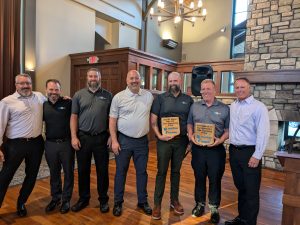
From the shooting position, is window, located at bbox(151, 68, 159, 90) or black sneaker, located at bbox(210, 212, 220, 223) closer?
black sneaker, located at bbox(210, 212, 220, 223)

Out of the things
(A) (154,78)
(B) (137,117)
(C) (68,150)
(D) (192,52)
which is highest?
(D) (192,52)

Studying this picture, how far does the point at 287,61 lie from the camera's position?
495 cm

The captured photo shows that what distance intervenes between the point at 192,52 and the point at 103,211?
8493 mm

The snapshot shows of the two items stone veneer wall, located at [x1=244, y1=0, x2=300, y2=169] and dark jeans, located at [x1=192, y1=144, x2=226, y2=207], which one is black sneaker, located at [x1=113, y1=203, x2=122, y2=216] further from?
stone veneer wall, located at [x1=244, y1=0, x2=300, y2=169]

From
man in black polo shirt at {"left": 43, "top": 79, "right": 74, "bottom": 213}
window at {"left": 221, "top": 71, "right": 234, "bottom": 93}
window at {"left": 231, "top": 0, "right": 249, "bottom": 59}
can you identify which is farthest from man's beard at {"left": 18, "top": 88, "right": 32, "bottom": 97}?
window at {"left": 231, "top": 0, "right": 249, "bottom": 59}

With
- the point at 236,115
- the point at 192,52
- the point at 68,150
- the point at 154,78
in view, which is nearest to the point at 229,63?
the point at 154,78

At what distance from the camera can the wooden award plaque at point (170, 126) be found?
261cm

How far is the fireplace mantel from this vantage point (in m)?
4.65

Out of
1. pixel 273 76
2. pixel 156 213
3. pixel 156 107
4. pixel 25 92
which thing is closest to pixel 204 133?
pixel 156 107

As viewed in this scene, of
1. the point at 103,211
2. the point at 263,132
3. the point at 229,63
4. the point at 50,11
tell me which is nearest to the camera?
the point at 263,132

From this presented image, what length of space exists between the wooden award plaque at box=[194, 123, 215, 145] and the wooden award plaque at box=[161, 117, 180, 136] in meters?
0.20

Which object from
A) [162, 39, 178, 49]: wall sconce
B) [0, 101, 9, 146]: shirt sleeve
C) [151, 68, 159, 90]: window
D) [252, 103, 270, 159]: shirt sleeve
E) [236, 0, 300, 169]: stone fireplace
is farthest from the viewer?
[162, 39, 178, 49]: wall sconce

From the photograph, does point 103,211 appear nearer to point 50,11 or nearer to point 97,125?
point 97,125

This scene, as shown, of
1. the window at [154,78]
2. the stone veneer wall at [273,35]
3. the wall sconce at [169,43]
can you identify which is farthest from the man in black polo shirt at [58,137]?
the wall sconce at [169,43]
